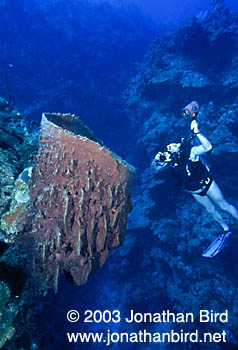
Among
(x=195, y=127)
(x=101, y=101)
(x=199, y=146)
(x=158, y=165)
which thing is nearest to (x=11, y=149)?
(x=158, y=165)

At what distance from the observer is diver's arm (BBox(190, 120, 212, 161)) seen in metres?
4.32

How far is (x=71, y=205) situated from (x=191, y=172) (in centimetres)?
359

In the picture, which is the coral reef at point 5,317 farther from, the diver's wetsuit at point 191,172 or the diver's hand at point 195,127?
the diver's hand at point 195,127

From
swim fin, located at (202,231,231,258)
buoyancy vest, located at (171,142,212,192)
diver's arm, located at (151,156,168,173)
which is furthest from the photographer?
swim fin, located at (202,231,231,258)

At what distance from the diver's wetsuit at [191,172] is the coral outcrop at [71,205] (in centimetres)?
301

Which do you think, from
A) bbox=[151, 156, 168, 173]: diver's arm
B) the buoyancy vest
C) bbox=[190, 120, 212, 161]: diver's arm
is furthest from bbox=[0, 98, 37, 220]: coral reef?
bbox=[190, 120, 212, 161]: diver's arm

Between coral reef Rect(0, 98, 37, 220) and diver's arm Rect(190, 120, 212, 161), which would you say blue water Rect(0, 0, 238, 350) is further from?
diver's arm Rect(190, 120, 212, 161)

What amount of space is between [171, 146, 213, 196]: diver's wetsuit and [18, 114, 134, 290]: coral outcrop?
9.87 ft

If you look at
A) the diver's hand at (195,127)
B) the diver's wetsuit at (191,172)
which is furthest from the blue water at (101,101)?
the diver's hand at (195,127)

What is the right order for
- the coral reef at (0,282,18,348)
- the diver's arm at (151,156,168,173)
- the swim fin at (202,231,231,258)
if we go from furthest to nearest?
the swim fin at (202,231,231,258), the diver's arm at (151,156,168,173), the coral reef at (0,282,18,348)

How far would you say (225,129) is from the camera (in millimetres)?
7332

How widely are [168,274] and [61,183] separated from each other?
6705 millimetres

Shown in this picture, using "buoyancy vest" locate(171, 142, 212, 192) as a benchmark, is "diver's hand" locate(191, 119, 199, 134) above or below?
above

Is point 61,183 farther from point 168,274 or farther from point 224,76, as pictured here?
point 224,76
